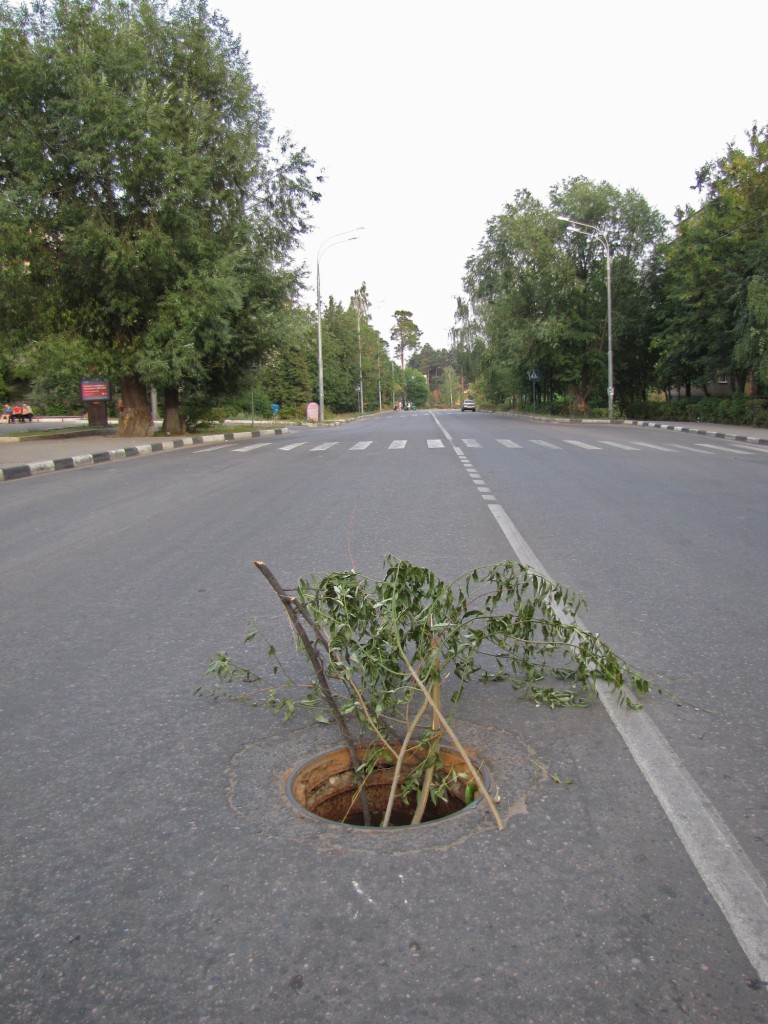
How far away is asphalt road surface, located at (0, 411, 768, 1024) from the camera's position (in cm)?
204

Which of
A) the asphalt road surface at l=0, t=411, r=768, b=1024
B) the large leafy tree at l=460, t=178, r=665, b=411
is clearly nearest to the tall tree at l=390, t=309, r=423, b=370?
the large leafy tree at l=460, t=178, r=665, b=411

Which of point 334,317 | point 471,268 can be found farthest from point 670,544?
point 334,317

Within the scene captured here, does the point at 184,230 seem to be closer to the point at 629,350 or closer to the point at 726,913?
the point at 726,913

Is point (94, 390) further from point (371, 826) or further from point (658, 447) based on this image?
point (371, 826)

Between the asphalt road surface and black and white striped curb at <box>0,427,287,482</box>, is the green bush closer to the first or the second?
black and white striped curb at <box>0,427,287,482</box>

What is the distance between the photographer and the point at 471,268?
55.2m

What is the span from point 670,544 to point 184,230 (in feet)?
64.4

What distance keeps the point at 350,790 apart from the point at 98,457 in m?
17.7

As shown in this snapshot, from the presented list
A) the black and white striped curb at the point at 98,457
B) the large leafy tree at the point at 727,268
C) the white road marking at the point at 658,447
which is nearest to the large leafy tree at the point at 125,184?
the black and white striped curb at the point at 98,457

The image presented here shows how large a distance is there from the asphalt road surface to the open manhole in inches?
4.4

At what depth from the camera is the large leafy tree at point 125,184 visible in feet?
73.2

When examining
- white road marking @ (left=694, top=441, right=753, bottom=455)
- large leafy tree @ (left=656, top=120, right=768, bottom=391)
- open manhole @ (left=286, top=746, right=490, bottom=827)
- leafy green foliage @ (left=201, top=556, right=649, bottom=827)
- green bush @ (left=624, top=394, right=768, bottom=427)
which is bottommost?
open manhole @ (left=286, top=746, right=490, bottom=827)

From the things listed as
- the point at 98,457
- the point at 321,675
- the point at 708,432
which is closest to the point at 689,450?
the point at 708,432

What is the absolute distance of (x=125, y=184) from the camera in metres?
22.9
